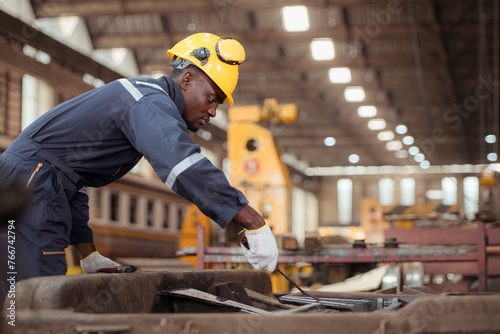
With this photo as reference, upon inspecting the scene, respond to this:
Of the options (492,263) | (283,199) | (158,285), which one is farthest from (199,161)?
(283,199)

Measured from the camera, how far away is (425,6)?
14.3 metres

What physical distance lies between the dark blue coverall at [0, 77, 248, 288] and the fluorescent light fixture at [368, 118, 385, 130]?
22436 mm

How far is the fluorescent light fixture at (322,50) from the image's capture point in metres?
16.4

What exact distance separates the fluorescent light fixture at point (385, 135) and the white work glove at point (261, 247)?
83.0 ft

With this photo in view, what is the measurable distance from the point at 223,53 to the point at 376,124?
76.6ft

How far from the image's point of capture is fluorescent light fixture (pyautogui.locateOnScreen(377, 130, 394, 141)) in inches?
1063

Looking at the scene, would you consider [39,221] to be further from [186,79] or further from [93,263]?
[186,79]

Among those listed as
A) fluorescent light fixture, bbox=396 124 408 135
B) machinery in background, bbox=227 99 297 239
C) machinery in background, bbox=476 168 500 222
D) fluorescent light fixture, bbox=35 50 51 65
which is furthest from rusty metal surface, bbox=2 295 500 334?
fluorescent light fixture, bbox=396 124 408 135

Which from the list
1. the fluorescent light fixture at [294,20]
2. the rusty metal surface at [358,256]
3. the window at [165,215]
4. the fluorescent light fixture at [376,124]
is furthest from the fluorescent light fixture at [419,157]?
the rusty metal surface at [358,256]

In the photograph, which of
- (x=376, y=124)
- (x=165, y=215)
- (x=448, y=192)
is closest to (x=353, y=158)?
(x=448, y=192)

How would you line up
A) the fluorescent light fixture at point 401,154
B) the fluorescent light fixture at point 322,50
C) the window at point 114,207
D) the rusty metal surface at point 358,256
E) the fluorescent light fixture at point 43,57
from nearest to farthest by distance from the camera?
the rusty metal surface at point 358,256 < the window at point 114,207 < the fluorescent light fixture at point 43,57 < the fluorescent light fixture at point 322,50 < the fluorescent light fixture at point 401,154

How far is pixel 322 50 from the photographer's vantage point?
650 inches

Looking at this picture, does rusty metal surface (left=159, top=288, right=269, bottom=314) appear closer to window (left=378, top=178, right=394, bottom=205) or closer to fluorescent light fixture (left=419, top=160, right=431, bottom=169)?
fluorescent light fixture (left=419, top=160, right=431, bottom=169)

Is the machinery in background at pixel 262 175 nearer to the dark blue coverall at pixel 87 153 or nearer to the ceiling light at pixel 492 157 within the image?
the dark blue coverall at pixel 87 153
